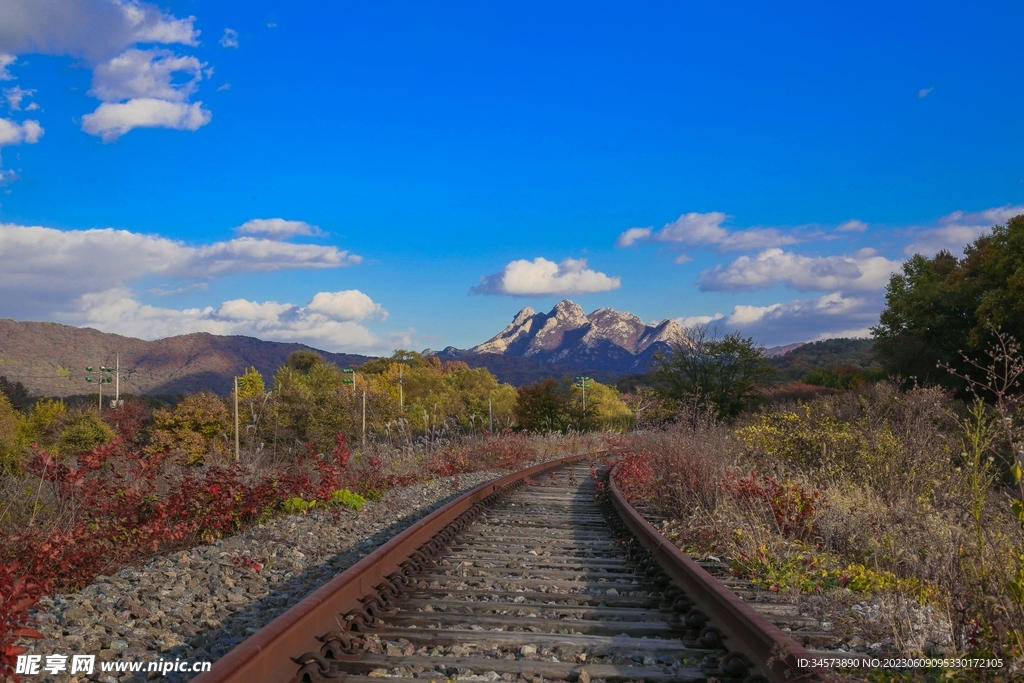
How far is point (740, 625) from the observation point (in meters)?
3.74

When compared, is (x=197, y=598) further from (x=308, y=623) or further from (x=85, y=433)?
(x=85, y=433)

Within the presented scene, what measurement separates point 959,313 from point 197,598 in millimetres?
36059

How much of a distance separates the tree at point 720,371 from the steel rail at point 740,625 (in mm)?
32853

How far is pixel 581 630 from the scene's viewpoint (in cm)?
430

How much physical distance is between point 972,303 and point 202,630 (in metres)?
35.8

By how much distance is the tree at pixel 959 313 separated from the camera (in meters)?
27.8

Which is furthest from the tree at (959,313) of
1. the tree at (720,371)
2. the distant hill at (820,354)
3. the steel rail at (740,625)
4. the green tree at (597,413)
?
the distant hill at (820,354)

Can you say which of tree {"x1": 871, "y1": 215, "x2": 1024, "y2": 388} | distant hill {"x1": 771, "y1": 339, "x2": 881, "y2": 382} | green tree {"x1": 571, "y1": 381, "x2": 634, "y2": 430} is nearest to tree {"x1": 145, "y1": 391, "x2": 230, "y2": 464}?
green tree {"x1": 571, "y1": 381, "x2": 634, "y2": 430}

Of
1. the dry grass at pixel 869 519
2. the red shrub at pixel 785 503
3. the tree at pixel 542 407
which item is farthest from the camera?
the tree at pixel 542 407

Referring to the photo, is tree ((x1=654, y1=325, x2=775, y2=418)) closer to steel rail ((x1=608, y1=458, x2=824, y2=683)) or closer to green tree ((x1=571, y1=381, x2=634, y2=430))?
green tree ((x1=571, y1=381, x2=634, y2=430))

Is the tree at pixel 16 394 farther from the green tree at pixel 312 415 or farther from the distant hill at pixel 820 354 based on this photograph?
the distant hill at pixel 820 354

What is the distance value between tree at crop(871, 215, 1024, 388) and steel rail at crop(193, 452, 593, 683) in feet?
83.6

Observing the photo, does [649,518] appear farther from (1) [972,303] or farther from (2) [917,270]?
(2) [917,270]

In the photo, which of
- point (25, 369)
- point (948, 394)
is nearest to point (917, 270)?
point (948, 394)
